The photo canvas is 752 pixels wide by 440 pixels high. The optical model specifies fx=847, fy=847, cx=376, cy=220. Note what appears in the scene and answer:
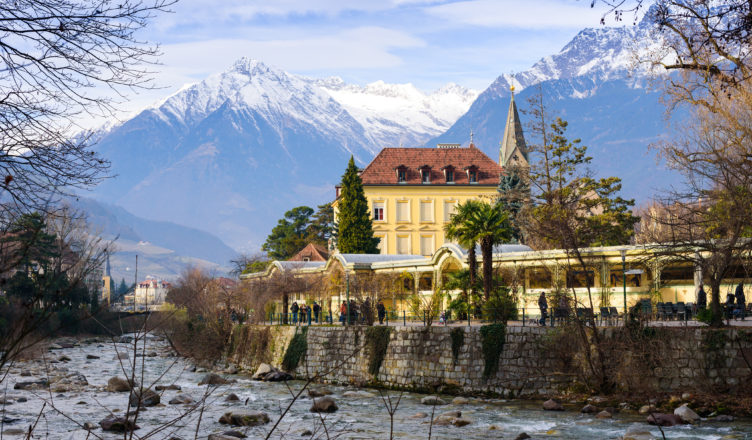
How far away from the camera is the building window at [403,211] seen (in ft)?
233

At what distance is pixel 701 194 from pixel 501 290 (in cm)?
1306

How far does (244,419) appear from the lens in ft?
75.9

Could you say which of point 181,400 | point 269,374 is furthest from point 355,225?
point 181,400

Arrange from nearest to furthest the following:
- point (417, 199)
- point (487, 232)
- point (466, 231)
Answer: point (487, 232) < point (466, 231) < point (417, 199)

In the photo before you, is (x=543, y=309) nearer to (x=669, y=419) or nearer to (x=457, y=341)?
(x=457, y=341)

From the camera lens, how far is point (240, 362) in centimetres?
4250

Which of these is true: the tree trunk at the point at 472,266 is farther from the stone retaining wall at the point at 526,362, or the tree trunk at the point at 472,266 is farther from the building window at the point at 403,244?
the building window at the point at 403,244

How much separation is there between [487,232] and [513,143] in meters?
53.7

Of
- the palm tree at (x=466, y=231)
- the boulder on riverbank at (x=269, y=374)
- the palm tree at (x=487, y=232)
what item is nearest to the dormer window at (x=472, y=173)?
the palm tree at (x=466, y=231)

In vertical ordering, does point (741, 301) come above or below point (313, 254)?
below

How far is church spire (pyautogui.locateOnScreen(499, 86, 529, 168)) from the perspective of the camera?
8175 centimetres

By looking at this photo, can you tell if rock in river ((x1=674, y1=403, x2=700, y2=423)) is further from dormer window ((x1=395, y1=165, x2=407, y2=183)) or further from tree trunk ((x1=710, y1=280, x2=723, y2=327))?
dormer window ((x1=395, y1=165, x2=407, y2=183))

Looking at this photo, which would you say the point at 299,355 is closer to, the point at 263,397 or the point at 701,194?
the point at 263,397

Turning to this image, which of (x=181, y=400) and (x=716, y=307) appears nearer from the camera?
(x=716, y=307)
